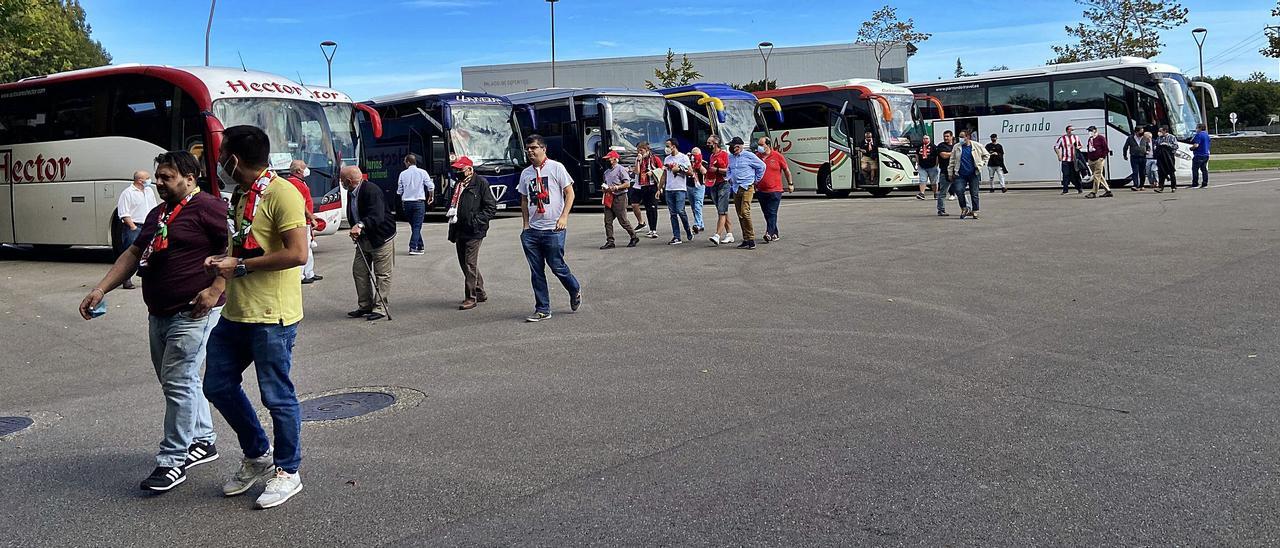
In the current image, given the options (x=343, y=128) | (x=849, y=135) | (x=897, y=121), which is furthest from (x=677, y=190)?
(x=897, y=121)

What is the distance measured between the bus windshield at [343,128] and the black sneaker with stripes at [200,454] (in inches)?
536

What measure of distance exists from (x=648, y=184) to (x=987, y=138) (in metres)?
17.7

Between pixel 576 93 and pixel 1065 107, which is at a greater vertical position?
pixel 576 93

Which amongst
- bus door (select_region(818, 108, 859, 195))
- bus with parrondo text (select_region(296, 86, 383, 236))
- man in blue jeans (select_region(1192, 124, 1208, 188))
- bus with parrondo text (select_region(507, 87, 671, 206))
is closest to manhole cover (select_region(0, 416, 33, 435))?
bus with parrondo text (select_region(296, 86, 383, 236))

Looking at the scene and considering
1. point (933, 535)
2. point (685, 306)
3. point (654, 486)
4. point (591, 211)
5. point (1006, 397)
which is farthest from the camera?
point (591, 211)

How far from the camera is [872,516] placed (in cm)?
450

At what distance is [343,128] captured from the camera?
63.3 feet

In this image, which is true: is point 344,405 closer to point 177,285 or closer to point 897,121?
point 177,285

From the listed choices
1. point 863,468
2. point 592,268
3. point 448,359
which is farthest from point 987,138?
point 863,468

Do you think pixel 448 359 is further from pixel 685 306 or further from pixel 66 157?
pixel 66 157

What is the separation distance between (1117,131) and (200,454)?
94.3 feet

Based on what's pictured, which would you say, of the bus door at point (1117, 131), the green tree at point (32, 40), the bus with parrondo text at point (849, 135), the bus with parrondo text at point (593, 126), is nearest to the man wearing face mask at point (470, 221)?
the green tree at point (32, 40)

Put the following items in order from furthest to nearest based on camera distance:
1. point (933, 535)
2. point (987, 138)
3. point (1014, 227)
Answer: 1. point (987, 138)
2. point (1014, 227)
3. point (933, 535)

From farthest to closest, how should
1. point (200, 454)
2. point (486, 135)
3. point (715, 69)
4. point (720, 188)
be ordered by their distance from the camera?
point (715, 69) → point (486, 135) → point (720, 188) → point (200, 454)
